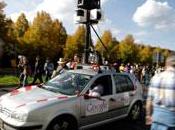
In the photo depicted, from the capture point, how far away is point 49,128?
7.20 metres

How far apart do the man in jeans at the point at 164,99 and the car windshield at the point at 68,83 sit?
3076 millimetres

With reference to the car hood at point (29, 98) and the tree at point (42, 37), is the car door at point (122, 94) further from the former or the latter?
the tree at point (42, 37)

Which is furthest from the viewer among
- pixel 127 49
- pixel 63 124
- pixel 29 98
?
pixel 127 49

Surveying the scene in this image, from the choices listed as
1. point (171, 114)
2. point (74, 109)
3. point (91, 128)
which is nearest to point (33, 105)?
point (74, 109)

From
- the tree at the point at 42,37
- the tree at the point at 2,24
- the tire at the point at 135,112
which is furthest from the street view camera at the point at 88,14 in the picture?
the tree at the point at 42,37

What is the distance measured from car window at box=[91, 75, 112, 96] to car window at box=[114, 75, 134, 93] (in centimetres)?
24

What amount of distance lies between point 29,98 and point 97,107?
5.16ft

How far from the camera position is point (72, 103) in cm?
771

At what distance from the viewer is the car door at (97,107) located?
802 cm

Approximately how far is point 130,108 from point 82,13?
4.30 meters

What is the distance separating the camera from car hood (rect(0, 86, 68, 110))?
729 centimetres

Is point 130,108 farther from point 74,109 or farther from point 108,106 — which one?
point 74,109

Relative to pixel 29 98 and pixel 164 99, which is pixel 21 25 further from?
pixel 164 99

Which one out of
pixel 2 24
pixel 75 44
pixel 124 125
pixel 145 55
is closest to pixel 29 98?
pixel 124 125
